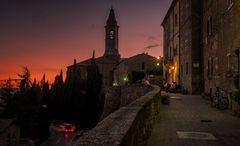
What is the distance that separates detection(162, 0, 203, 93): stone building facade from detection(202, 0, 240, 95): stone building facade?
6.38 ft

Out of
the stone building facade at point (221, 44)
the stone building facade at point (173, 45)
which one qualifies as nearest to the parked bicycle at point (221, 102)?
the stone building facade at point (221, 44)

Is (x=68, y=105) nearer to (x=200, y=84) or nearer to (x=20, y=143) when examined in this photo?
(x=20, y=143)

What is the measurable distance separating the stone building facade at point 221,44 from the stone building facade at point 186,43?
1.94 m

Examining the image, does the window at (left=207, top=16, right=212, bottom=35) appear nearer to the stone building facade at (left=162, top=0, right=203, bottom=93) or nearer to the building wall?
the stone building facade at (left=162, top=0, right=203, bottom=93)

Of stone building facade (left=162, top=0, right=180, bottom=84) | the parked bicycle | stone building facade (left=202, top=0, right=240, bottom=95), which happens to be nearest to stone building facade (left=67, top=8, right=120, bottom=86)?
stone building facade (left=162, top=0, right=180, bottom=84)

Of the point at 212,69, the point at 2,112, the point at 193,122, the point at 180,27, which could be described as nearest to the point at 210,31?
the point at 212,69

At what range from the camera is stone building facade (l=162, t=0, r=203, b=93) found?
26.6 m

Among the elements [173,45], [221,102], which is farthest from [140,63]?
[221,102]

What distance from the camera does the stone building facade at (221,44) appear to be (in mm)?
14430

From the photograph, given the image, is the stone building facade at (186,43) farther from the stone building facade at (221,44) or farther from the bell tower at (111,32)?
the bell tower at (111,32)

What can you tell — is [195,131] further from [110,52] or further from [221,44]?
[110,52]

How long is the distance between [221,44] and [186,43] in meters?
11.1

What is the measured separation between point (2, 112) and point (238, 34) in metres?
44.1

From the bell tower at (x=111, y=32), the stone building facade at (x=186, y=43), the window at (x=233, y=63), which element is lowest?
the window at (x=233, y=63)
